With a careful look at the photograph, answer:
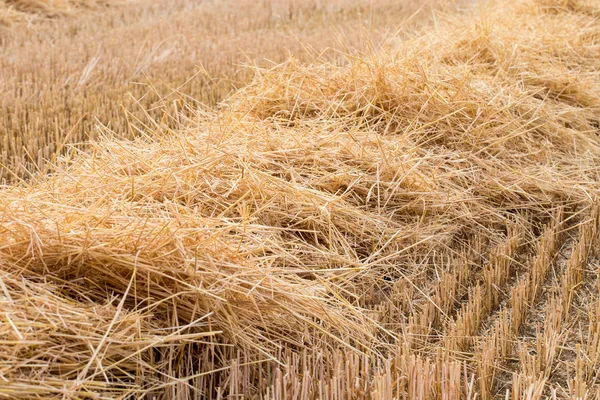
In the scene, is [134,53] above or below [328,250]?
above

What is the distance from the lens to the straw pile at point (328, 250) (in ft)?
6.97

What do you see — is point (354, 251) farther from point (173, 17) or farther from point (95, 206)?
point (173, 17)

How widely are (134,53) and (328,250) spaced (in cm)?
390

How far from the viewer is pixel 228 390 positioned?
7.39ft

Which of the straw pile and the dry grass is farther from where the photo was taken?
the dry grass

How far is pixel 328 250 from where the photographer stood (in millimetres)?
2912

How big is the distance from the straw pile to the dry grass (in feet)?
1.74

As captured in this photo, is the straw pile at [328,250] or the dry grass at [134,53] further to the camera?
the dry grass at [134,53]

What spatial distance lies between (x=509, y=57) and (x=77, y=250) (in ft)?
11.3

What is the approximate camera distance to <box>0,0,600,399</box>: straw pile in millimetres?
2125

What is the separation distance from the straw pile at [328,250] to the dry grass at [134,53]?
1.74ft

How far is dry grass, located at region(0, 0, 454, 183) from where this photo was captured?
15.0 feet

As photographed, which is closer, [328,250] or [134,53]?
[328,250]

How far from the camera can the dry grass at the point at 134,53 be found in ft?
15.0
